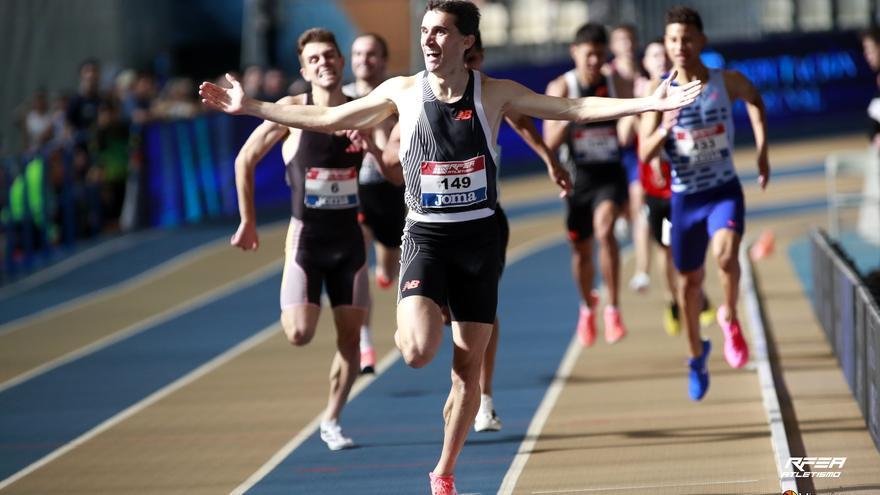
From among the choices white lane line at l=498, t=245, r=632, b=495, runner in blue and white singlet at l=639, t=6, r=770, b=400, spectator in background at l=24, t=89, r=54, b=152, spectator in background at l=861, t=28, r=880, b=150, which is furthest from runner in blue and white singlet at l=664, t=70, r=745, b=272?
spectator in background at l=24, t=89, r=54, b=152

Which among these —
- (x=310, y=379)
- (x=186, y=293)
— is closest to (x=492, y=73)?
(x=186, y=293)

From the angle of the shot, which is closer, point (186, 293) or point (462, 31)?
point (462, 31)

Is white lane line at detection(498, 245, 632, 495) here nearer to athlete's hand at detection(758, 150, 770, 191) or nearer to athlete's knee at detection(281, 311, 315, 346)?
athlete's knee at detection(281, 311, 315, 346)

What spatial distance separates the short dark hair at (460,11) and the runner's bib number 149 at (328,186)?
2.01 m

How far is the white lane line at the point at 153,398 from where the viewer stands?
9.15 meters

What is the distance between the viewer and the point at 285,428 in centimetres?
992

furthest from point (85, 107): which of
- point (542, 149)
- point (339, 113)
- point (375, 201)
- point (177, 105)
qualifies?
point (339, 113)

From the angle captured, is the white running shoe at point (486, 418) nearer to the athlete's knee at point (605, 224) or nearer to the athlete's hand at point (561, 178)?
the athlete's hand at point (561, 178)

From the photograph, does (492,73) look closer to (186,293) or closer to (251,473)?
(186,293)

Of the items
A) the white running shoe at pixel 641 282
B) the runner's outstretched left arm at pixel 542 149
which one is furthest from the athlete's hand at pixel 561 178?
the white running shoe at pixel 641 282

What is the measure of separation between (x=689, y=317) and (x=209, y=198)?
13.5 m

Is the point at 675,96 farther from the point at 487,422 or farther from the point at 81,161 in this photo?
the point at 81,161

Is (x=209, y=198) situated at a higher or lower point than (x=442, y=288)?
lower

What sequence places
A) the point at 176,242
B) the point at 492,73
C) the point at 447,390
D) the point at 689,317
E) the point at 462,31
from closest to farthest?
the point at 462,31 → the point at 689,317 → the point at 447,390 → the point at 176,242 → the point at 492,73
